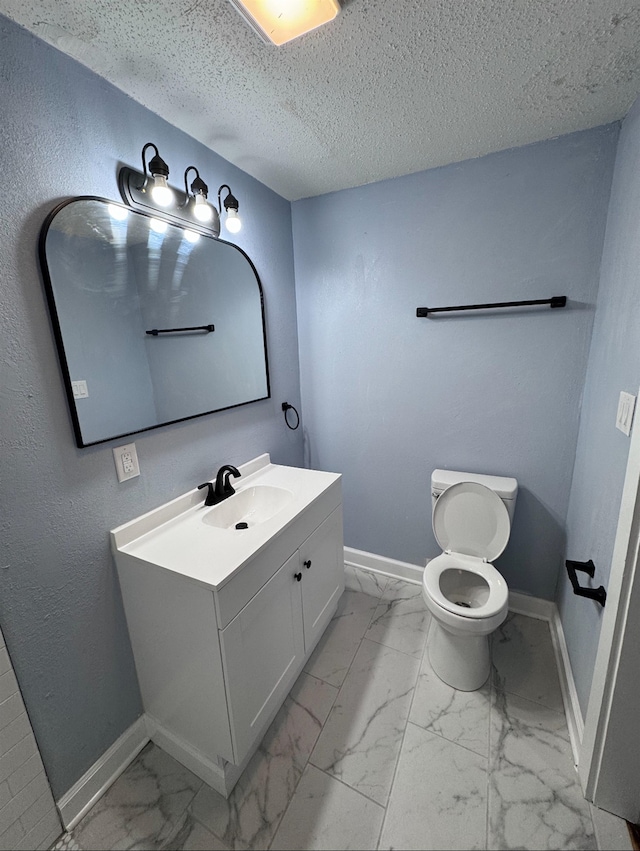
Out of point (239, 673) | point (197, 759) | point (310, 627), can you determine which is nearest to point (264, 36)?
point (239, 673)

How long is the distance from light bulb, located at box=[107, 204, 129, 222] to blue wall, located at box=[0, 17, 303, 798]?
0.04 m

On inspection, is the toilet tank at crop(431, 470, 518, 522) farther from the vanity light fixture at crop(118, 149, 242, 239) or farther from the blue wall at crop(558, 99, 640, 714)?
the vanity light fixture at crop(118, 149, 242, 239)

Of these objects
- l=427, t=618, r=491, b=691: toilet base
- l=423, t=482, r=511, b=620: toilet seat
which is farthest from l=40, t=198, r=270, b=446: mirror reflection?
l=427, t=618, r=491, b=691: toilet base

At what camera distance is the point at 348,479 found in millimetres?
2248

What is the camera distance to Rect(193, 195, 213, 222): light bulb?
129 centimetres

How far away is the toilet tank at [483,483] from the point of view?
1682 mm

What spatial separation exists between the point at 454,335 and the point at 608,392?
723 mm

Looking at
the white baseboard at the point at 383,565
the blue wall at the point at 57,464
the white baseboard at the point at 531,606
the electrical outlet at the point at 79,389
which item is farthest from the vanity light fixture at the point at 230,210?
the white baseboard at the point at 531,606

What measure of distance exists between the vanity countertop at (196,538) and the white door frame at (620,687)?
1045 mm

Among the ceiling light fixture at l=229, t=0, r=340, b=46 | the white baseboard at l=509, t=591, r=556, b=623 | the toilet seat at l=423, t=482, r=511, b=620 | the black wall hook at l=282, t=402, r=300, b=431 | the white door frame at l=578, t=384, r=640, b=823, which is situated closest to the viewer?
the ceiling light fixture at l=229, t=0, r=340, b=46

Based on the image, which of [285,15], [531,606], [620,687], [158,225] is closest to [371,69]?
[285,15]

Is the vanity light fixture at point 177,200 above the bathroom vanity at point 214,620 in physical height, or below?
above

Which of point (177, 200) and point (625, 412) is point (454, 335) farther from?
point (177, 200)

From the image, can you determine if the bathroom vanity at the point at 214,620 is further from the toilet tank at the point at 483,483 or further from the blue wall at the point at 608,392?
the blue wall at the point at 608,392
